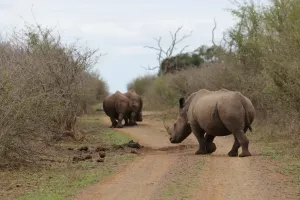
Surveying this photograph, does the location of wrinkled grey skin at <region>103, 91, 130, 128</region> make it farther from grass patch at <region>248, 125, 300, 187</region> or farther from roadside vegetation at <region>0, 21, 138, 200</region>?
roadside vegetation at <region>0, 21, 138, 200</region>

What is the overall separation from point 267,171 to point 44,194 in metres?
4.18

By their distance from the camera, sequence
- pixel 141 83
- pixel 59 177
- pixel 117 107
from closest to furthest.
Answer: pixel 59 177 → pixel 117 107 → pixel 141 83

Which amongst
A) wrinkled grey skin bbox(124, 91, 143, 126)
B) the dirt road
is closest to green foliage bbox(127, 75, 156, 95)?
wrinkled grey skin bbox(124, 91, 143, 126)

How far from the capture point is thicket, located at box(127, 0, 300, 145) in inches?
627

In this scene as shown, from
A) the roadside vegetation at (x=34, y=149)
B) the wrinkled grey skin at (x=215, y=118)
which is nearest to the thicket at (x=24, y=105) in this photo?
the roadside vegetation at (x=34, y=149)

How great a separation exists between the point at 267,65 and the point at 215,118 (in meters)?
3.50

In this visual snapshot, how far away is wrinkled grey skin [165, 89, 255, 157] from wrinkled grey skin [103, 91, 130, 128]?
1121 centimetres

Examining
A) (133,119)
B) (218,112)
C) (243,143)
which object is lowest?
(243,143)

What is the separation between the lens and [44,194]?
32.3ft

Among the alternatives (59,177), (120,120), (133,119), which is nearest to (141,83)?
(133,119)

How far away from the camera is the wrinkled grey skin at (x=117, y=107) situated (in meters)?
27.6

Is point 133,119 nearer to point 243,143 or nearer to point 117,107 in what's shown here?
point 117,107

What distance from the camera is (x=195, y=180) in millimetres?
10711

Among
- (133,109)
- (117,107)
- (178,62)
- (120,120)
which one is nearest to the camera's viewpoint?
(120,120)
